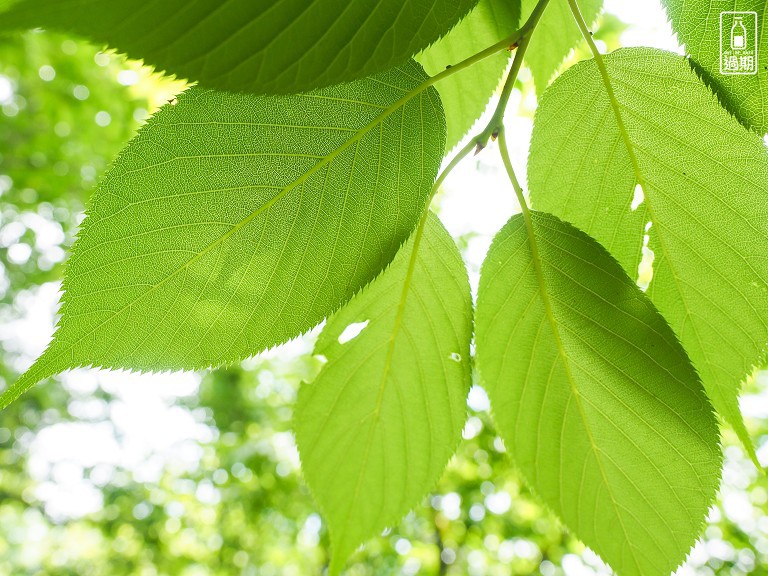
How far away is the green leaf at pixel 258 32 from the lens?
27 cm

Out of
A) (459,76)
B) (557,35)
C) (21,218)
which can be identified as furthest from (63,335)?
(21,218)

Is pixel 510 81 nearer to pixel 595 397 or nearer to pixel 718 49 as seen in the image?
pixel 718 49

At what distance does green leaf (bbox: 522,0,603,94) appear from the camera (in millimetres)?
601

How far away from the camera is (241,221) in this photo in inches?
17.7

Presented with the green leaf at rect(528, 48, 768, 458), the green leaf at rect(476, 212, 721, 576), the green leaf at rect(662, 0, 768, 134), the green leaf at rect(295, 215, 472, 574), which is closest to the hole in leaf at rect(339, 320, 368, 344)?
the green leaf at rect(295, 215, 472, 574)

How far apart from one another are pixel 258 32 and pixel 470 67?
0.32 metres

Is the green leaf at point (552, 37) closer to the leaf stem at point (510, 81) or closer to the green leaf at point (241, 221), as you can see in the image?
the leaf stem at point (510, 81)

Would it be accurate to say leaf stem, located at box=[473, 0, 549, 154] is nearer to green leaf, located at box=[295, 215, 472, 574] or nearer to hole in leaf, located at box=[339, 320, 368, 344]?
green leaf, located at box=[295, 215, 472, 574]

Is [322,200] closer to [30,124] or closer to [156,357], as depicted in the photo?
[156,357]

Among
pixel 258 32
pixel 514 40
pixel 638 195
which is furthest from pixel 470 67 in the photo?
pixel 258 32

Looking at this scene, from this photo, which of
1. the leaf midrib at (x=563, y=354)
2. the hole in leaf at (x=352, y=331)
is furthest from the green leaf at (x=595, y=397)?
the hole in leaf at (x=352, y=331)

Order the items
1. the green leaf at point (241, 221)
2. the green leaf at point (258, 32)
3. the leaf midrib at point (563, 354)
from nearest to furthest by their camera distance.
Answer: the green leaf at point (258, 32) < the green leaf at point (241, 221) < the leaf midrib at point (563, 354)

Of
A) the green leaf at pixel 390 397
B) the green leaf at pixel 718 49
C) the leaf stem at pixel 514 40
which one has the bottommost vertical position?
the green leaf at pixel 390 397

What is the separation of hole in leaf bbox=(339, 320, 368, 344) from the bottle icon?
393 millimetres
